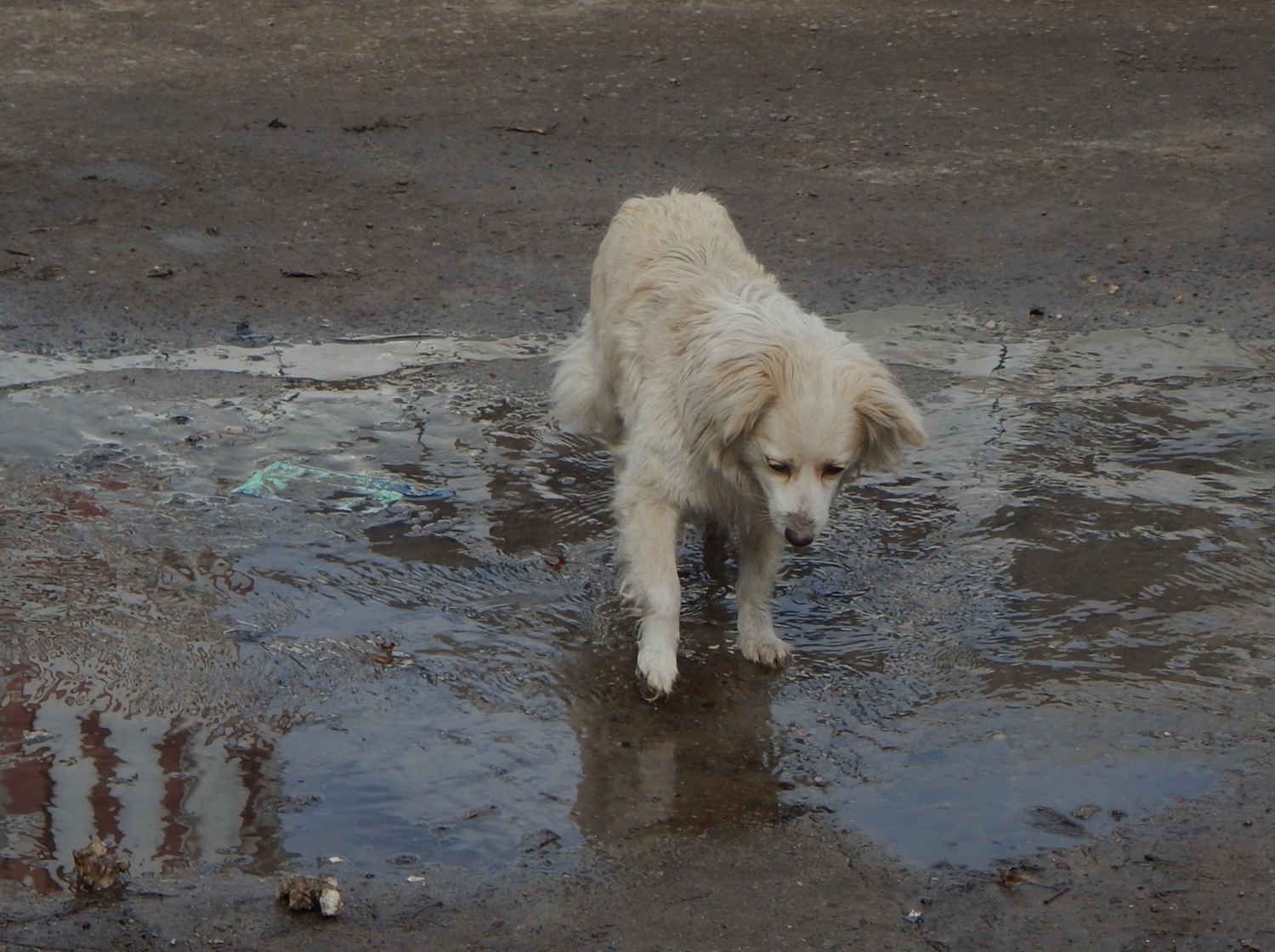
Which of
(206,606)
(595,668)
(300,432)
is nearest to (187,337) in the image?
(300,432)

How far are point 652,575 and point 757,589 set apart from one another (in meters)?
0.40

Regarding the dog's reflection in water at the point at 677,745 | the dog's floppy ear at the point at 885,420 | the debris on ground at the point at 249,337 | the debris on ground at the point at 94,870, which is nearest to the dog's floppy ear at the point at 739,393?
the dog's floppy ear at the point at 885,420


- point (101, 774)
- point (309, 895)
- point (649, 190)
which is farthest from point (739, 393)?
point (649, 190)

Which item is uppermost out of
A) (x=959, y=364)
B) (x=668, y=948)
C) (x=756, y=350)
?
(x=756, y=350)

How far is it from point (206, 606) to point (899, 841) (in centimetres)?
237

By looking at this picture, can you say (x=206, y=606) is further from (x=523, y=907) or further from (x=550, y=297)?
(x=550, y=297)

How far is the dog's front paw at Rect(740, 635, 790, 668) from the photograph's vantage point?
4844 millimetres

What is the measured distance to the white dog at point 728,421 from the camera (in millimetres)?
4430

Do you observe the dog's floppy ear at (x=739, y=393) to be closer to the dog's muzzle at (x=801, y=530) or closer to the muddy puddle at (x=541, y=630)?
the dog's muzzle at (x=801, y=530)

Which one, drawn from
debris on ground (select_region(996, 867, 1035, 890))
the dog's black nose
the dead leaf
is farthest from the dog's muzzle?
the dead leaf

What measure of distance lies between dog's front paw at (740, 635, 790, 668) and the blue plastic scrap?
5.03 feet

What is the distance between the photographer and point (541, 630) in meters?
4.95

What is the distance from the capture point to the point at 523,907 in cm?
357

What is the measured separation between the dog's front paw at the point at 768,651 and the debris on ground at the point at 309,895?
5.84 feet
